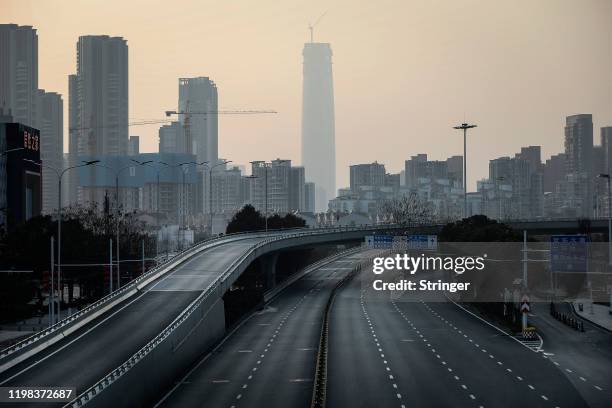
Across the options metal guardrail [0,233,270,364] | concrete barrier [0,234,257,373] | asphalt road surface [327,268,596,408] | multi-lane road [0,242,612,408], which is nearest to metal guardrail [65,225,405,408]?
multi-lane road [0,242,612,408]

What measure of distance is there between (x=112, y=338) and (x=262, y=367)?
11433 mm

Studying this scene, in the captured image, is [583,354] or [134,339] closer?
[134,339]

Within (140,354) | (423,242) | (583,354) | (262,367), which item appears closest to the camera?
(140,354)

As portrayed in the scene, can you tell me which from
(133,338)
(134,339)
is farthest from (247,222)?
(134,339)

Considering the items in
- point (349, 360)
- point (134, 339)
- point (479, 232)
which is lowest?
point (349, 360)

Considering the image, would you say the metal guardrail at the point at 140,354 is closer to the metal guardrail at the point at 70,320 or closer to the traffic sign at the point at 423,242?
the metal guardrail at the point at 70,320

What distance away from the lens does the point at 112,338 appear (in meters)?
63.0

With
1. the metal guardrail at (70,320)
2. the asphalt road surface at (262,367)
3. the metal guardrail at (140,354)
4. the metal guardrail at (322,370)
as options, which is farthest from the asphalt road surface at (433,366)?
the metal guardrail at (70,320)

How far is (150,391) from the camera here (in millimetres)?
54938

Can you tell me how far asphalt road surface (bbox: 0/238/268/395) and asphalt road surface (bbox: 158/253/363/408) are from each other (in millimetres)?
4337

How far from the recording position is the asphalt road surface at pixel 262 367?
55.8 metres

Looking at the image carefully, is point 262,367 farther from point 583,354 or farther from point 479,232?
point 479,232

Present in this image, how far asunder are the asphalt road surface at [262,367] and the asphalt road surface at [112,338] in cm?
434

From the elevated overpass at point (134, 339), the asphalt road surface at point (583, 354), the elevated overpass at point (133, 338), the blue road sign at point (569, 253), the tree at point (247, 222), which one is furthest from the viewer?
the tree at point (247, 222)
